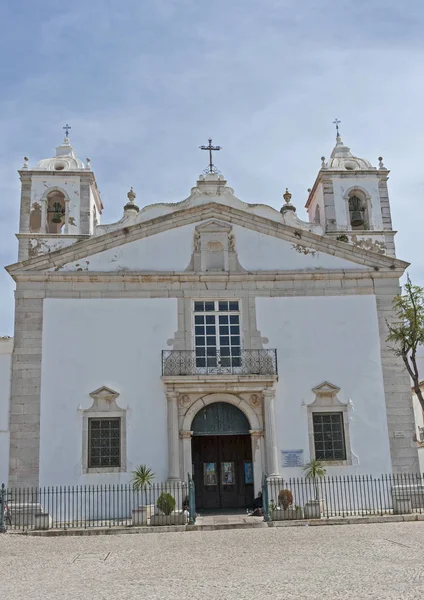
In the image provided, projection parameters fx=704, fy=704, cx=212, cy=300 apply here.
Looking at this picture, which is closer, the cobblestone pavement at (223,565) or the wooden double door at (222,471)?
the cobblestone pavement at (223,565)

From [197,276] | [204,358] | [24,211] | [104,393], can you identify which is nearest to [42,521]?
[104,393]

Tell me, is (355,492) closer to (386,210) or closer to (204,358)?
(204,358)

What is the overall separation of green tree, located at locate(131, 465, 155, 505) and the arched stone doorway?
62.9 inches

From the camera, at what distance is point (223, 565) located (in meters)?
9.81

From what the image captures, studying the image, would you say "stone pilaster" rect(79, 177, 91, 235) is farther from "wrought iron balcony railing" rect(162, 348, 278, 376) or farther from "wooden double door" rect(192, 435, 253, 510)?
"wooden double door" rect(192, 435, 253, 510)

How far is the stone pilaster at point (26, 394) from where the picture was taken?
1748 centimetres

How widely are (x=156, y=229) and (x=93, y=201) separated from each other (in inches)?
173

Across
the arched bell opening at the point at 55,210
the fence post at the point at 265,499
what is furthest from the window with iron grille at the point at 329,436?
the arched bell opening at the point at 55,210

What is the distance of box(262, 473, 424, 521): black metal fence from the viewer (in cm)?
1734

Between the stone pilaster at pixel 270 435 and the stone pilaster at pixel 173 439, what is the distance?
2.28m

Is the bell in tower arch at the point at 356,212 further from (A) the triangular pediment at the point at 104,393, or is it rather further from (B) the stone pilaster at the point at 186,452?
(A) the triangular pediment at the point at 104,393

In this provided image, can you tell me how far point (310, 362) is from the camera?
1886cm

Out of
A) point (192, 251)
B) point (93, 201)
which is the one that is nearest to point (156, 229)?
point (192, 251)

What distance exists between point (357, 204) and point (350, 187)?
24.6 inches
